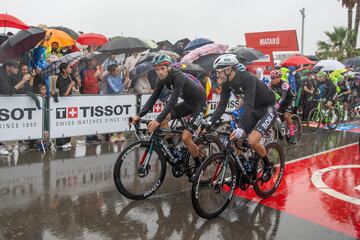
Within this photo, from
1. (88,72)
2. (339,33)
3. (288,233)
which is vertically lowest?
(288,233)

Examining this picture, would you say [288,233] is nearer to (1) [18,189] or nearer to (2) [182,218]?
(2) [182,218]

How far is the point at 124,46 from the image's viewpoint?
12.2m

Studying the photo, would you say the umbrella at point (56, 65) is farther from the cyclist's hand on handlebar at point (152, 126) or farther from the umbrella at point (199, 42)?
the umbrella at point (199, 42)

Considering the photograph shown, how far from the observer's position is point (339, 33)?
38906 mm

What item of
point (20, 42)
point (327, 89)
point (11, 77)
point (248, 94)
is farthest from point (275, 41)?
point (248, 94)

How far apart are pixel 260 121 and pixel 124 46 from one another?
7168 millimetres

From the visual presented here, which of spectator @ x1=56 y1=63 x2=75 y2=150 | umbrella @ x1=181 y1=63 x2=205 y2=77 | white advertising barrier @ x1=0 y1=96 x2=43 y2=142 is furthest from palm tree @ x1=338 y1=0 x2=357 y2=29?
white advertising barrier @ x1=0 y1=96 x2=43 y2=142

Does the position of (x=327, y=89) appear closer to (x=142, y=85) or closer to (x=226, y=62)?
(x=142, y=85)

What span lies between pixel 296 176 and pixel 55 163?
15.4 feet

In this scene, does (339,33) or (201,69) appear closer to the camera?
(201,69)

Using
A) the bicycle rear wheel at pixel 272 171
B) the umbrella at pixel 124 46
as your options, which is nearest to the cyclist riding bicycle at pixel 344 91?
the umbrella at pixel 124 46

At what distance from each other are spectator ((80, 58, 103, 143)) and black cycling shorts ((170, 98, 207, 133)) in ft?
13.3

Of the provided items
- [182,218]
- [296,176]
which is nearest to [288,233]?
[182,218]

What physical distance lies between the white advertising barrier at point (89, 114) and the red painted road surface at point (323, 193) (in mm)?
4475
